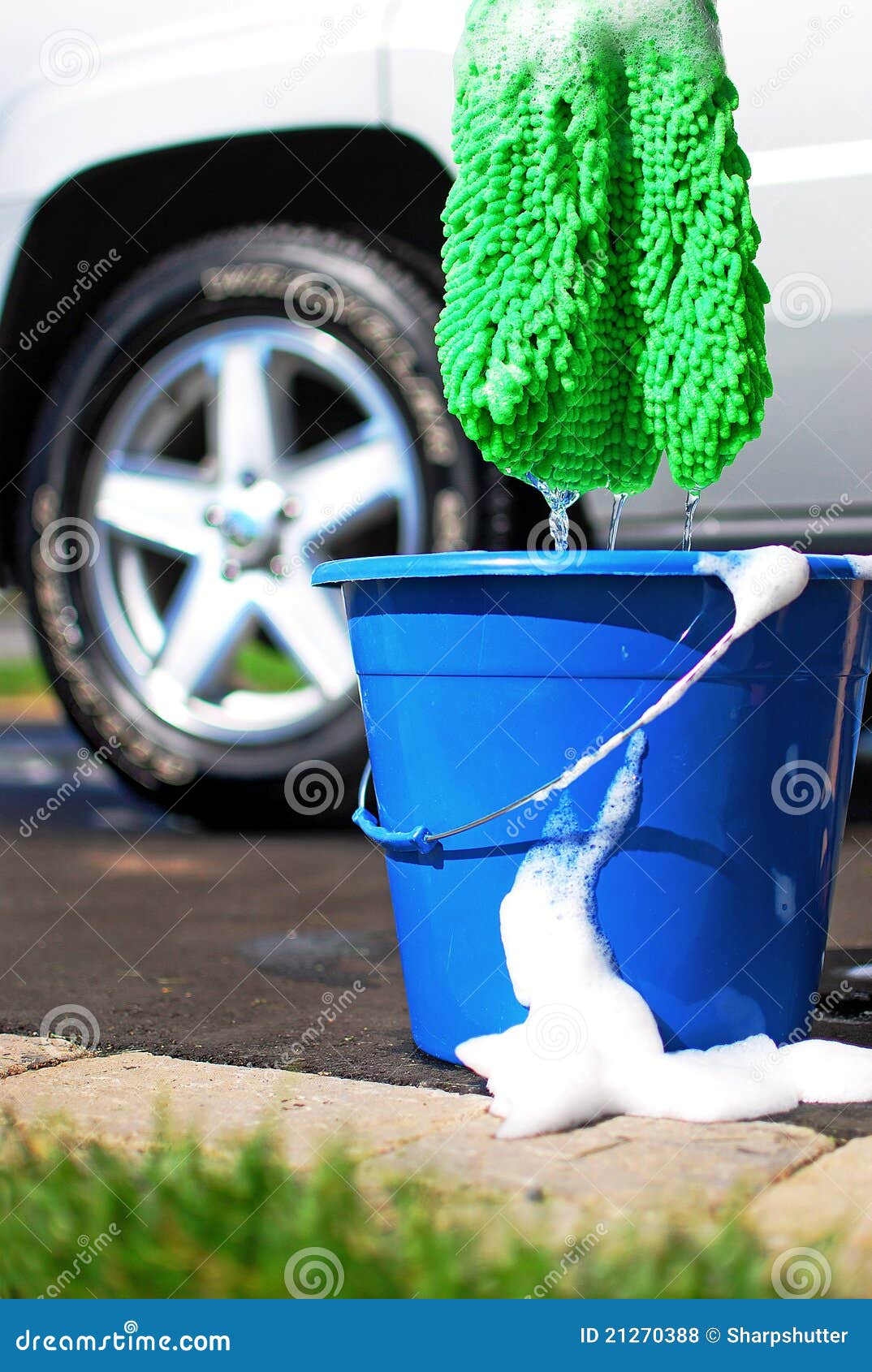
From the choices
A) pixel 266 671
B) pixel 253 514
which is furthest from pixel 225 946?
pixel 266 671

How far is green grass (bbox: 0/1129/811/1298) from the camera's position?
105cm

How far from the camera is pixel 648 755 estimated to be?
148 cm

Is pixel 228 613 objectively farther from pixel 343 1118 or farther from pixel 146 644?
pixel 343 1118

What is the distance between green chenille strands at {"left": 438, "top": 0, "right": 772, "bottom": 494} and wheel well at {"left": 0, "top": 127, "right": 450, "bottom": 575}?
1007mm

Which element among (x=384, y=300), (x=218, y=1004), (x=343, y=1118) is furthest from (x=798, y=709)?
(x=384, y=300)

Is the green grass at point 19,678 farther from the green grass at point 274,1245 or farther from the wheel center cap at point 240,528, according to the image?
the green grass at point 274,1245

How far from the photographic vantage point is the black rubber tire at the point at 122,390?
8.42ft

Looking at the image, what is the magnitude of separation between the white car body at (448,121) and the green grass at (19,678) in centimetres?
577

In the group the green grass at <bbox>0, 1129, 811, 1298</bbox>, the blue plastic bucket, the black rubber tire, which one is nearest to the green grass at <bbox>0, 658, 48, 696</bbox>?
the black rubber tire

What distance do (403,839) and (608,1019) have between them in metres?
0.30

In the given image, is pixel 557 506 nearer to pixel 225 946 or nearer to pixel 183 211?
pixel 225 946

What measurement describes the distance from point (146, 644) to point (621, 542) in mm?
968

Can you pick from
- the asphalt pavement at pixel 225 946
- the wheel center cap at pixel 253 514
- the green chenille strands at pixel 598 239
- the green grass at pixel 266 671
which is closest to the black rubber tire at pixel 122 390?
the asphalt pavement at pixel 225 946

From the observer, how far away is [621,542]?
8.28ft
